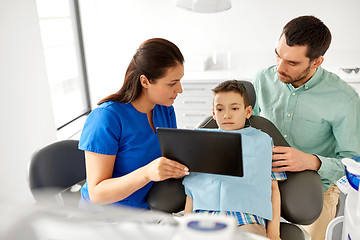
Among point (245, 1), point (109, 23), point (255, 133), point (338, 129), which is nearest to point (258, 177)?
point (255, 133)

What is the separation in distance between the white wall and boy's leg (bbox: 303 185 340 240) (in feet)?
5.96

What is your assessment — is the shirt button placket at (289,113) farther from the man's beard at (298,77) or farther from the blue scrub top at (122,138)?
the blue scrub top at (122,138)

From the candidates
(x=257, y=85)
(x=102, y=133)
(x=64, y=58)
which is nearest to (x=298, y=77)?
(x=257, y=85)

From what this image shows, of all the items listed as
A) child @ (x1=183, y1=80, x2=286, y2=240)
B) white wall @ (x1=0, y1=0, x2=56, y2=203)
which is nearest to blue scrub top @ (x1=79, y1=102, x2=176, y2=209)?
child @ (x1=183, y1=80, x2=286, y2=240)

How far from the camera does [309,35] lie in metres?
1.41

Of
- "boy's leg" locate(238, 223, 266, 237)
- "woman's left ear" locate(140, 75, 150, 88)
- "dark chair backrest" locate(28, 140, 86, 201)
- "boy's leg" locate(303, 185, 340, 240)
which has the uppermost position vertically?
"woman's left ear" locate(140, 75, 150, 88)

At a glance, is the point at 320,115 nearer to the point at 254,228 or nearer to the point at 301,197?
the point at 301,197

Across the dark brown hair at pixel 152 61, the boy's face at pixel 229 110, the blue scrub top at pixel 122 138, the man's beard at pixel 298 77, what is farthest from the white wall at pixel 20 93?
the man's beard at pixel 298 77

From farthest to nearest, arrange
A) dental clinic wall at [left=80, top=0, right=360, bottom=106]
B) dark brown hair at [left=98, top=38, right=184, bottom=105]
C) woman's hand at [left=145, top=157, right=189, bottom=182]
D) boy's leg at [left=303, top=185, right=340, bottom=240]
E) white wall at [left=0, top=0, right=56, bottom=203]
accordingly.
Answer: dental clinic wall at [left=80, top=0, right=360, bottom=106] → white wall at [left=0, top=0, right=56, bottom=203] → boy's leg at [left=303, top=185, right=340, bottom=240] → dark brown hair at [left=98, top=38, right=184, bottom=105] → woman's hand at [left=145, top=157, right=189, bottom=182]

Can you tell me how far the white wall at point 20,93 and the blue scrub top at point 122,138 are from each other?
111cm

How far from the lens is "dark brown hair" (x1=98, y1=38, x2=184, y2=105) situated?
1263 mm

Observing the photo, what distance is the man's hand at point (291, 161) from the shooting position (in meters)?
1.29

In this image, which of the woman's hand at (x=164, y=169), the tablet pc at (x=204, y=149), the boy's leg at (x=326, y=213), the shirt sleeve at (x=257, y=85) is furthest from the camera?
the shirt sleeve at (x=257, y=85)

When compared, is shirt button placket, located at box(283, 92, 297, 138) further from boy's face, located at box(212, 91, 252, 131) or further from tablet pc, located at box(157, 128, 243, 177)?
tablet pc, located at box(157, 128, 243, 177)
